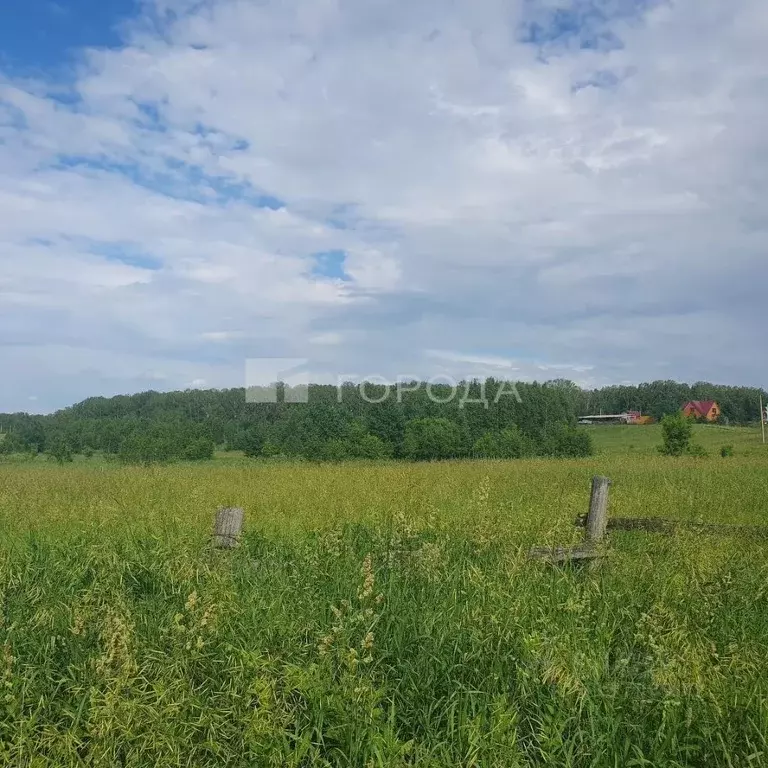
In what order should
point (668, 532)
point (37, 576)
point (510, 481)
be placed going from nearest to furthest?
point (37, 576), point (668, 532), point (510, 481)

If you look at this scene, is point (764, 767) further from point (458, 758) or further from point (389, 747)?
point (389, 747)

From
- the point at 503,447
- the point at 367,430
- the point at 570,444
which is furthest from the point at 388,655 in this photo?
the point at 367,430

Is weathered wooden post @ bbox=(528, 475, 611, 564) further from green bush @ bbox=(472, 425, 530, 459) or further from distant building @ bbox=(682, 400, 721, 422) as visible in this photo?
distant building @ bbox=(682, 400, 721, 422)

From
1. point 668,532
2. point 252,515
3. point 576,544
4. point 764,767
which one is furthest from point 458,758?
point 252,515

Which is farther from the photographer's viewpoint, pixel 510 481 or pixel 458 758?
pixel 510 481

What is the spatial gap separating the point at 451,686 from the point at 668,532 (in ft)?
13.3

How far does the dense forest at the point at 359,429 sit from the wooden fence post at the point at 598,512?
1602 inches

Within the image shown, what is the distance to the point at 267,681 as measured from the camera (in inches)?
150

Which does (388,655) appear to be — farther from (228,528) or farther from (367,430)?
(367,430)

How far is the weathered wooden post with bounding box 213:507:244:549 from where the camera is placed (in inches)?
254

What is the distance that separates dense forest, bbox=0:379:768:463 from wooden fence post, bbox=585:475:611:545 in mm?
40703

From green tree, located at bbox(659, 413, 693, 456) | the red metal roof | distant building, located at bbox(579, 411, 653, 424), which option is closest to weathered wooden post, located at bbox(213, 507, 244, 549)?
green tree, located at bbox(659, 413, 693, 456)

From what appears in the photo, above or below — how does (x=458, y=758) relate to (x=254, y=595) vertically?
below

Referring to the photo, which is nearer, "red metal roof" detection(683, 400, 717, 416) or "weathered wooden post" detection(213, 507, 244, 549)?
"weathered wooden post" detection(213, 507, 244, 549)
